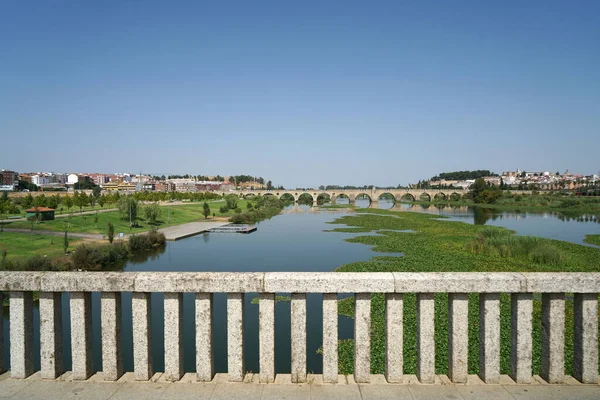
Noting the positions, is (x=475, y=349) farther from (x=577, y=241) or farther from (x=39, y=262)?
(x=577, y=241)

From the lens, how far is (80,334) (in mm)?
4750

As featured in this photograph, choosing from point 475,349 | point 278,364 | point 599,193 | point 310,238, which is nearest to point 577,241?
point 310,238

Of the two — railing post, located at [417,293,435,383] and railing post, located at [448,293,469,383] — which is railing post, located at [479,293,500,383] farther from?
railing post, located at [417,293,435,383]

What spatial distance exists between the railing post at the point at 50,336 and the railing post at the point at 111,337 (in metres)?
0.56

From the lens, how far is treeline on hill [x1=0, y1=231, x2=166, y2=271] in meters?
26.4

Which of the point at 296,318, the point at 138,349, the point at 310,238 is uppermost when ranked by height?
the point at 296,318

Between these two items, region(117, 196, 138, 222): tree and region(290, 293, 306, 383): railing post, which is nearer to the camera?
region(290, 293, 306, 383): railing post

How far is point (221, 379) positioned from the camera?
15.6ft

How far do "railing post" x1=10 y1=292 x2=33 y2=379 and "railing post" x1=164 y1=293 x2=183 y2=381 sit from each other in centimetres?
169

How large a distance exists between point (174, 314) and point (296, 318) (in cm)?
139

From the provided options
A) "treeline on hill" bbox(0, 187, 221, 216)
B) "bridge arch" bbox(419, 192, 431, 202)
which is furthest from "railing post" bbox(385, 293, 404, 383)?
"bridge arch" bbox(419, 192, 431, 202)

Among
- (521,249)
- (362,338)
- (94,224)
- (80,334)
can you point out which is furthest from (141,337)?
(94,224)

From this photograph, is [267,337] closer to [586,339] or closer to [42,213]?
[586,339]

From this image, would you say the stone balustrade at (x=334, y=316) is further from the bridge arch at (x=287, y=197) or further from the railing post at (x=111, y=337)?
the bridge arch at (x=287, y=197)
